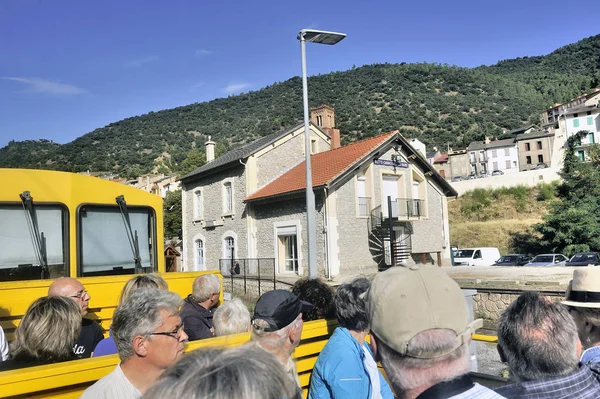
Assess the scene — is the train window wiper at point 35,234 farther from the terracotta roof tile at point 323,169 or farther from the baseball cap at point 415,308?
the terracotta roof tile at point 323,169

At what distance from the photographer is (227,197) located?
26.0m

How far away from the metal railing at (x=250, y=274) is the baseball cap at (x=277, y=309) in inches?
625

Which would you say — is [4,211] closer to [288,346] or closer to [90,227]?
[90,227]

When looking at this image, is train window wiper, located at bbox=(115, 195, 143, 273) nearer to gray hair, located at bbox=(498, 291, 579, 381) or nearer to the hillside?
gray hair, located at bbox=(498, 291, 579, 381)

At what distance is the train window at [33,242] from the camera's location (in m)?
4.76

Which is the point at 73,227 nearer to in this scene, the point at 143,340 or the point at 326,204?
the point at 143,340

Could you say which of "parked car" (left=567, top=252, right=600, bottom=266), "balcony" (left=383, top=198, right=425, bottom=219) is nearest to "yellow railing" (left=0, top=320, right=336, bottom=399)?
"balcony" (left=383, top=198, right=425, bottom=219)

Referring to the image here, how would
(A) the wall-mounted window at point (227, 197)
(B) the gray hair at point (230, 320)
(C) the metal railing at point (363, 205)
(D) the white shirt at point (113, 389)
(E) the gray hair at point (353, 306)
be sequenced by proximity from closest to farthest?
(D) the white shirt at point (113, 389) → (E) the gray hair at point (353, 306) → (B) the gray hair at point (230, 320) → (C) the metal railing at point (363, 205) → (A) the wall-mounted window at point (227, 197)

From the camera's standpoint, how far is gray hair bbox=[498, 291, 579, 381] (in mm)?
2137

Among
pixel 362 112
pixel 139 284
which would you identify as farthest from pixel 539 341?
pixel 362 112

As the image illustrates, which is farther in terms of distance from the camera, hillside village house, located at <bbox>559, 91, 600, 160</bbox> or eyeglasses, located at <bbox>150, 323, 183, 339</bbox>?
hillside village house, located at <bbox>559, 91, 600, 160</bbox>

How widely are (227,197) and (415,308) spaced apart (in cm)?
2484

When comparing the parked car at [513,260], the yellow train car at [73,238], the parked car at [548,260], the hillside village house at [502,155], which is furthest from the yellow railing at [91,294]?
the hillside village house at [502,155]

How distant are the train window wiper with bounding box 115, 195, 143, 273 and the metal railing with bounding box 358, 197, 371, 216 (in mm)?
16662
